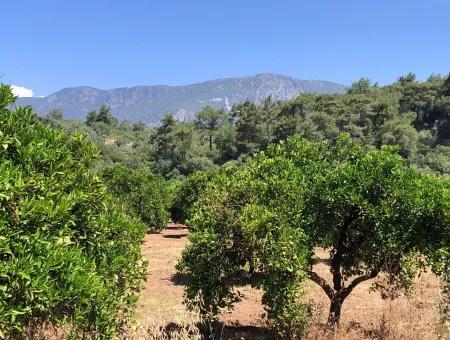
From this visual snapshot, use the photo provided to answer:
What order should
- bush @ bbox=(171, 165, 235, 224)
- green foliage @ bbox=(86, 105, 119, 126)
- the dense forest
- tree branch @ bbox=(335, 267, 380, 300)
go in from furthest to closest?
green foliage @ bbox=(86, 105, 119, 126), bush @ bbox=(171, 165, 235, 224), tree branch @ bbox=(335, 267, 380, 300), the dense forest

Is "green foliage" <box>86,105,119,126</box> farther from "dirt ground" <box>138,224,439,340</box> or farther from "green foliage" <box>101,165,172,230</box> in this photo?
"dirt ground" <box>138,224,439,340</box>

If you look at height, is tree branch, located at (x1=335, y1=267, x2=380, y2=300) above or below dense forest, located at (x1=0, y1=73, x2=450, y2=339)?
below

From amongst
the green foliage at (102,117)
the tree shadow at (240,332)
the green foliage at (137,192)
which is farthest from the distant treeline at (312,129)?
the green foliage at (102,117)

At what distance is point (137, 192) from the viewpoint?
119ft

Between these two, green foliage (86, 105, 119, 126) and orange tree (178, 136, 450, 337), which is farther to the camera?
green foliage (86, 105, 119, 126)

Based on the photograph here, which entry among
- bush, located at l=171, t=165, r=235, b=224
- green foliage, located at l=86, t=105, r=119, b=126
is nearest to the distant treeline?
bush, located at l=171, t=165, r=235, b=224

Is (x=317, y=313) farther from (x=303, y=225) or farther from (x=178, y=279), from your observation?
(x=178, y=279)

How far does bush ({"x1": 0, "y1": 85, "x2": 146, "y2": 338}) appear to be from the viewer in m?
5.13

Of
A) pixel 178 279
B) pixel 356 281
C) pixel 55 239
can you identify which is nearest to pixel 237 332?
pixel 356 281

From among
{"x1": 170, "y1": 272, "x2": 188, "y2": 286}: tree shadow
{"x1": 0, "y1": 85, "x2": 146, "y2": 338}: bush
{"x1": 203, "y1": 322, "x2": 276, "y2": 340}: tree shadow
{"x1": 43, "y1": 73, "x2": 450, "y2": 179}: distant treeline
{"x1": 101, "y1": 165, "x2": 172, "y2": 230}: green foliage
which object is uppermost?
{"x1": 43, "y1": 73, "x2": 450, "y2": 179}: distant treeline

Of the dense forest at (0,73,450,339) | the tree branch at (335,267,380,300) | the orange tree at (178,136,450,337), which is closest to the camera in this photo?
the dense forest at (0,73,450,339)

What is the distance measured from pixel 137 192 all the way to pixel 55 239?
30990 mm

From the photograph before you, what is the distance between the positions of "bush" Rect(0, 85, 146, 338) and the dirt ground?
0.99 metres

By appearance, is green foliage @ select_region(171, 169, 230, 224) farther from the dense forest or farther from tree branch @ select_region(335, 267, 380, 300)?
Result: the dense forest
